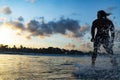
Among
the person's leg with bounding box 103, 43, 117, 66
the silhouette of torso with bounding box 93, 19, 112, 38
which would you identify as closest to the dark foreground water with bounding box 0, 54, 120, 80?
the person's leg with bounding box 103, 43, 117, 66

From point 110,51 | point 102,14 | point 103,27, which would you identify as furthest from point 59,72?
point 102,14

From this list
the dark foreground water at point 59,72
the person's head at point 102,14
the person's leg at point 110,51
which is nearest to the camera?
the dark foreground water at point 59,72

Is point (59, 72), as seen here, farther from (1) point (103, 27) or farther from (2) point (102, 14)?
(2) point (102, 14)

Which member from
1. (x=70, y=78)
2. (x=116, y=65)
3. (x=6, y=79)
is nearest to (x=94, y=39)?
(x=116, y=65)

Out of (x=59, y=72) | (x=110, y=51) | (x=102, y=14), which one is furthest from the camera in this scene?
(x=102, y=14)

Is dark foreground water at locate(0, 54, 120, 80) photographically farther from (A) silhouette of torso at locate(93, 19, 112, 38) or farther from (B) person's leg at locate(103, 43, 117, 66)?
(A) silhouette of torso at locate(93, 19, 112, 38)

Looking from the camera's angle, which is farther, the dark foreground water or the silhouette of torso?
the silhouette of torso

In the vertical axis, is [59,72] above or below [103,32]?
below

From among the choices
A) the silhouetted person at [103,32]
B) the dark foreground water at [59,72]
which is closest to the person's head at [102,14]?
the silhouetted person at [103,32]

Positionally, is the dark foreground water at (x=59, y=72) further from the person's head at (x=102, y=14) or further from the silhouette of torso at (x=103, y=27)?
the person's head at (x=102, y=14)

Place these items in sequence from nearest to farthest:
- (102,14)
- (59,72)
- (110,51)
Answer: (59,72) < (110,51) < (102,14)

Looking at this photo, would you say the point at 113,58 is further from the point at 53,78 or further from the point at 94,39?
the point at 53,78

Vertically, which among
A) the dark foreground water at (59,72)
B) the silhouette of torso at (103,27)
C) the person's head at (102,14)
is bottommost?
the dark foreground water at (59,72)

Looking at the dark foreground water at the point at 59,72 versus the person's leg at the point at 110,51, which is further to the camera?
the person's leg at the point at 110,51
